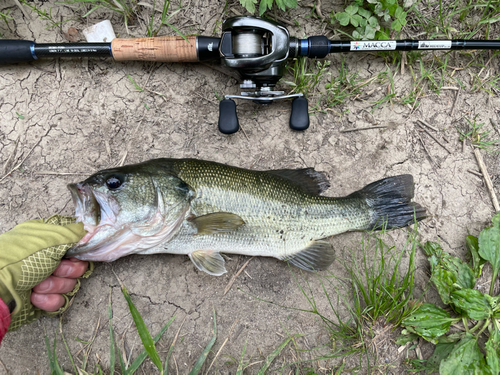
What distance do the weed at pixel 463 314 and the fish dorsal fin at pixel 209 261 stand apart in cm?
172

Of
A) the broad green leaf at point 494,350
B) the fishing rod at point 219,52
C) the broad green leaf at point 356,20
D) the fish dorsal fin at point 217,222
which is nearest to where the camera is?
the fish dorsal fin at point 217,222

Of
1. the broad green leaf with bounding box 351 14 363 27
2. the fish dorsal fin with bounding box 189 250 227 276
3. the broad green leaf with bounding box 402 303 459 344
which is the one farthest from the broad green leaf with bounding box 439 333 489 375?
the broad green leaf with bounding box 351 14 363 27

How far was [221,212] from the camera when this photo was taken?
2434 millimetres

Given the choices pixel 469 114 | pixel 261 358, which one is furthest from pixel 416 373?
pixel 469 114

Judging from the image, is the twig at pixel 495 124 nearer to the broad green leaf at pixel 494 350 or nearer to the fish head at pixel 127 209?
the broad green leaf at pixel 494 350

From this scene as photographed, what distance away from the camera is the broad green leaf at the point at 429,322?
2.77m

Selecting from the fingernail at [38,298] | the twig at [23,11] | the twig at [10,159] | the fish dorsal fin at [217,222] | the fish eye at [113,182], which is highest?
the twig at [23,11]

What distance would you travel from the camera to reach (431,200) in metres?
3.08

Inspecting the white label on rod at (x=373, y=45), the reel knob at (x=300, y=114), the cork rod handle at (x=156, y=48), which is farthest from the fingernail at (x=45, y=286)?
the white label on rod at (x=373, y=45)

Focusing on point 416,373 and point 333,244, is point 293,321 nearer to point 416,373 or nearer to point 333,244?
point 333,244

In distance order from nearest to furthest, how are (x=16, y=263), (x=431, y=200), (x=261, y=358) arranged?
(x=16, y=263) → (x=261, y=358) → (x=431, y=200)

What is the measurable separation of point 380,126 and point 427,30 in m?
1.10

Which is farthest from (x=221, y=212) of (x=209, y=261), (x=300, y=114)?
(x=300, y=114)

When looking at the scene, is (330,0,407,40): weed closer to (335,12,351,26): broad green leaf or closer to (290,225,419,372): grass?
(335,12,351,26): broad green leaf
